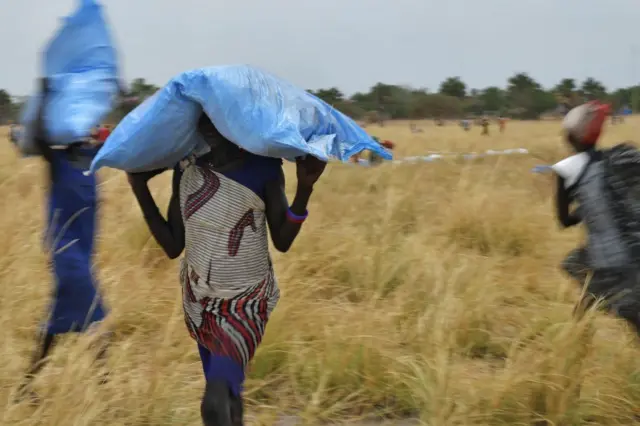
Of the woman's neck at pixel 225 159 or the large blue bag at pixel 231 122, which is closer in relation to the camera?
the large blue bag at pixel 231 122

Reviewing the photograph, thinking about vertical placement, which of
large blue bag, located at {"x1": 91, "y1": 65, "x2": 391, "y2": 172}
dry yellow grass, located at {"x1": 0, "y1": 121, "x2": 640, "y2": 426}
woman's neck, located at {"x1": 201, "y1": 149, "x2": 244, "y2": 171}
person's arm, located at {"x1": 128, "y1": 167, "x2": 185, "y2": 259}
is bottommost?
dry yellow grass, located at {"x1": 0, "y1": 121, "x2": 640, "y2": 426}

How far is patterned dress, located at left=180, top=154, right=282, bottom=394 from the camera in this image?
2123 mm

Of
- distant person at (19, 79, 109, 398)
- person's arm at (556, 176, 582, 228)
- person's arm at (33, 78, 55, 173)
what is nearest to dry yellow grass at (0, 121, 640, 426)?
distant person at (19, 79, 109, 398)

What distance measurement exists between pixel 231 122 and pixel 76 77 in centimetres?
114

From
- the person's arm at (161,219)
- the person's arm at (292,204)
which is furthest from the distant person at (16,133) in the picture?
the person's arm at (292,204)

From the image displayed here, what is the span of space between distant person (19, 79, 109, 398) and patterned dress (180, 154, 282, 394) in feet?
2.77

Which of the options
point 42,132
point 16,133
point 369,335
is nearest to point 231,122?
point 42,132

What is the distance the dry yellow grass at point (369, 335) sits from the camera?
2.62 m

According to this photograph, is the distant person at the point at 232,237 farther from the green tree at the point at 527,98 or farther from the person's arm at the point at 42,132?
the green tree at the point at 527,98

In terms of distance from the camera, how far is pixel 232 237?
213cm

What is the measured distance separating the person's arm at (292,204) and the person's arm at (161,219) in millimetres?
314

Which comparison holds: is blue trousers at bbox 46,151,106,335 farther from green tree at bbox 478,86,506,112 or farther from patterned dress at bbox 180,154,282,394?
green tree at bbox 478,86,506,112

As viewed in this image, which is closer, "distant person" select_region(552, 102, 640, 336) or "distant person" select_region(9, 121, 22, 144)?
"distant person" select_region(552, 102, 640, 336)

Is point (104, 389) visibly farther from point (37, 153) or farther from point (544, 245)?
point (544, 245)
